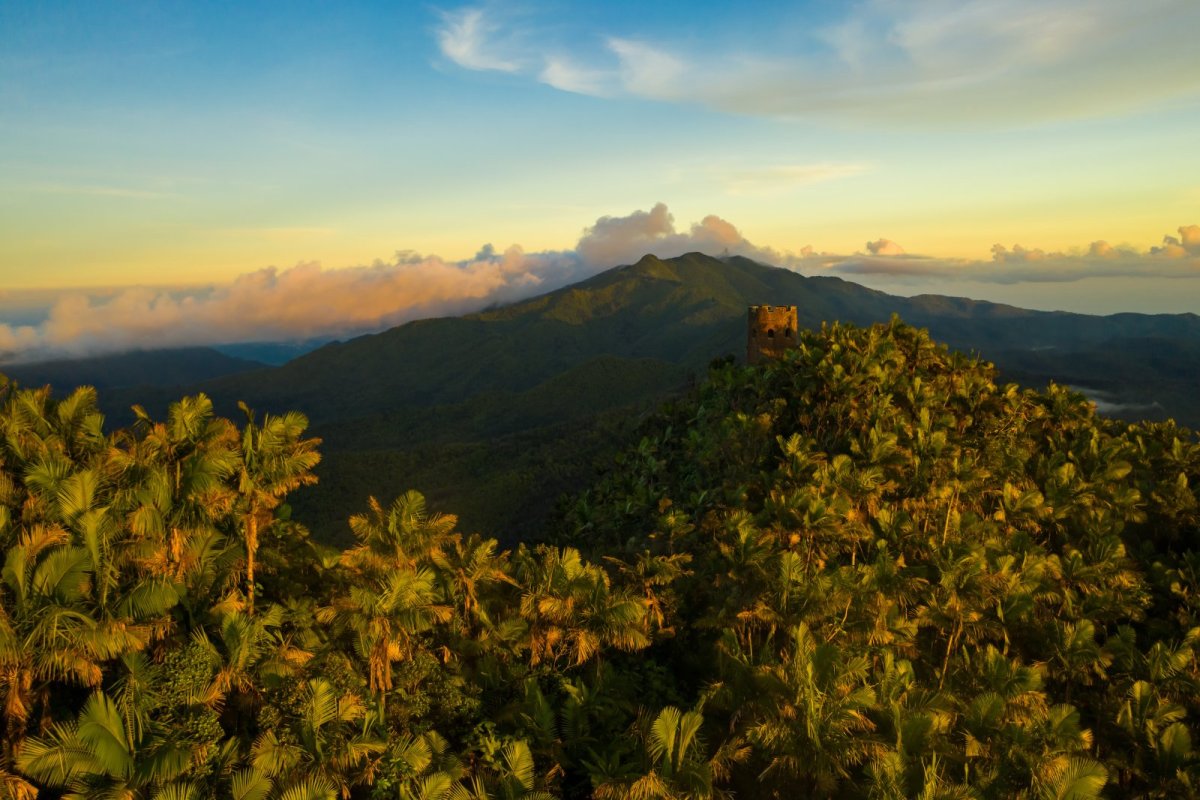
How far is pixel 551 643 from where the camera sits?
2223cm

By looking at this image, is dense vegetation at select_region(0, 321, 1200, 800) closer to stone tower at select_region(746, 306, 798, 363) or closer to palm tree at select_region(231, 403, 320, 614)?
palm tree at select_region(231, 403, 320, 614)

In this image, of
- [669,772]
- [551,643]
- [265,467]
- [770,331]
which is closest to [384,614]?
[265,467]

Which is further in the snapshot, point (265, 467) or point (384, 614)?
point (265, 467)

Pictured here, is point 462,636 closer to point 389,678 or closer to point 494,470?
point 389,678

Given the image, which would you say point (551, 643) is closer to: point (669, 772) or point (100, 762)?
point (669, 772)

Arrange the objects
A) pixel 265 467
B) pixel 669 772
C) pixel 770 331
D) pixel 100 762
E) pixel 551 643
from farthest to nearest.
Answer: pixel 770 331, pixel 551 643, pixel 265 467, pixel 669 772, pixel 100 762

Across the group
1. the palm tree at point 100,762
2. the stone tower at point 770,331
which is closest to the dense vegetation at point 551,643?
the palm tree at point 100,762

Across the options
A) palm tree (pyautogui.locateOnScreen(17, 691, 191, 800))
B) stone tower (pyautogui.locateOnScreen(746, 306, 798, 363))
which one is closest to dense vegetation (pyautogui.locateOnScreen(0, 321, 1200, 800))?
palm tree (pyautogui.locateOnScreen(17, 691, 191, 800))

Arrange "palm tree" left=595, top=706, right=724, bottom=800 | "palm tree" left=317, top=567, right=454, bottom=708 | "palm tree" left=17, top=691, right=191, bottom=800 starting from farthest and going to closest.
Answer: "palm tree" left=317, top=567, right=454, bottom=708 → "palm tree" left=595, top=706, right=724, bottom=800 → "palm tree" left=17, top=691, right=191, bottom=800

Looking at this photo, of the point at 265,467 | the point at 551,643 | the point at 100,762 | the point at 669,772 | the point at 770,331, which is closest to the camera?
the point at 100,762

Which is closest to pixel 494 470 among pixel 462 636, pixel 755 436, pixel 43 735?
pixel 755 436

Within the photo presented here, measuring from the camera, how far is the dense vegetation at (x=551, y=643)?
1456 centimetres

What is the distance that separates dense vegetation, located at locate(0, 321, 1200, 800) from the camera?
1456cm

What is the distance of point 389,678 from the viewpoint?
64.0 feet
